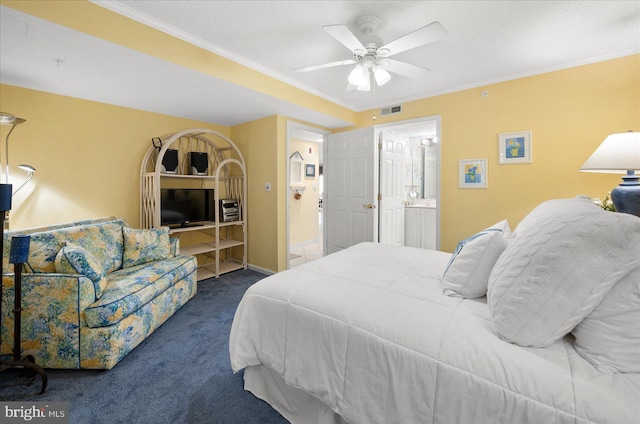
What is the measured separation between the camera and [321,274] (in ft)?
5.58

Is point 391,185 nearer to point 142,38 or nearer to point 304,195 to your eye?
point 304,195

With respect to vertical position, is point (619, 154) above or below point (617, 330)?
above

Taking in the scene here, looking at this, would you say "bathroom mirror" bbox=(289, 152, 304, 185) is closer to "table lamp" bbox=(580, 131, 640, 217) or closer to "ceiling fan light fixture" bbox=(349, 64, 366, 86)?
"ceiling fan light fixture" bbox=(349, 64, 366, 86)

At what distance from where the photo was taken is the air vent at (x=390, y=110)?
3.83 metres

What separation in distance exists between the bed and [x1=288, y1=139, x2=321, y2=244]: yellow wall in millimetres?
4321

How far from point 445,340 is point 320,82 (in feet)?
10.1

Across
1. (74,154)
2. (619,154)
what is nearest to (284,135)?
(74,154)

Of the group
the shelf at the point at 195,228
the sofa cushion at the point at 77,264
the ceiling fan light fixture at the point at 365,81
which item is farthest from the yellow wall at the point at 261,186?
the sofa cushion at the point at 77,264

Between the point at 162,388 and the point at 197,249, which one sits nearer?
the point at 162,388

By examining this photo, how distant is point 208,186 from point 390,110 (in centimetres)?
309

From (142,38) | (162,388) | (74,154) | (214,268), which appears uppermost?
(142,38)

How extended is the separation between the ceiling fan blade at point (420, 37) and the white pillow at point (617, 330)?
153 centimetres

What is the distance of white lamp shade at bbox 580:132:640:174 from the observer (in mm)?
1845

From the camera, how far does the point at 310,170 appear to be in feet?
20.2
